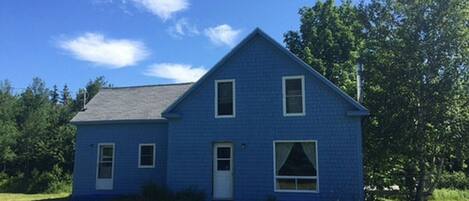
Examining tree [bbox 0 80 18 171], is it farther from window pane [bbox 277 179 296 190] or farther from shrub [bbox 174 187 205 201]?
window pane [bbox 277 179 296 190]

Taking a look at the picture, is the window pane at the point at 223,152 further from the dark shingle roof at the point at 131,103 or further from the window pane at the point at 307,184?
the dark shingle roof at the point at 131,103

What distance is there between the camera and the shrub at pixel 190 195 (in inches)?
720

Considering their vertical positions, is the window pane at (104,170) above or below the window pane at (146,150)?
below

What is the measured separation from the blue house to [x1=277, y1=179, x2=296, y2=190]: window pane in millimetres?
38

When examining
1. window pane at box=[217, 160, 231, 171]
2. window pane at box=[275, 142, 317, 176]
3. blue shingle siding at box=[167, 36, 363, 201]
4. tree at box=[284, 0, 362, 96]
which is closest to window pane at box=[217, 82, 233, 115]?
blue shingle siding at box=[167, 36, 363, 201]

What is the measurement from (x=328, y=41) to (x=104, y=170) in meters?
17.4

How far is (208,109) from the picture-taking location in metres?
19.0

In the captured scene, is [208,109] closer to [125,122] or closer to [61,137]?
[125,122]

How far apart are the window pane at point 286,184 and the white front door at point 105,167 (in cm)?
839

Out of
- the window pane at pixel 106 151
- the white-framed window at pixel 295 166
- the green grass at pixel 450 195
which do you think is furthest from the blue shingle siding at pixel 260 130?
the green grass at pixel 450 195

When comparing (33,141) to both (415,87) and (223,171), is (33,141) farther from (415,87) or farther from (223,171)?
(415,87)

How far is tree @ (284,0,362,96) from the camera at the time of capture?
29.6 m

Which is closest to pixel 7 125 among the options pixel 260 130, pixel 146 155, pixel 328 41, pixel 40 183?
pixel 40 183

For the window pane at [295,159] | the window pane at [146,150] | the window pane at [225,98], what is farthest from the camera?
the window pane at [146,150]
